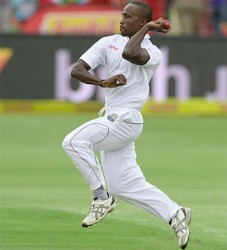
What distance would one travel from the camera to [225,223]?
10852 mm

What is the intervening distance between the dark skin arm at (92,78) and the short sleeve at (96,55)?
0.04m

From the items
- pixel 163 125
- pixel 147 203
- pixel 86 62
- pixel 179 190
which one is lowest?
pixel 163 125

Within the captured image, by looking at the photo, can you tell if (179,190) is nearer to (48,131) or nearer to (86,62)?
(86,62)

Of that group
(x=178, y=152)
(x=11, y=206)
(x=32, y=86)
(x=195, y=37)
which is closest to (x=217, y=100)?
A: (x=195, y=37)

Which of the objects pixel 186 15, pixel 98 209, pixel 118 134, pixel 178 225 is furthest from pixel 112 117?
pixel 186 15

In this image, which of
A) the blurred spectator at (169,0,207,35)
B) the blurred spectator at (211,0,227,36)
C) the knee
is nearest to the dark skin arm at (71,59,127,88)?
the knee

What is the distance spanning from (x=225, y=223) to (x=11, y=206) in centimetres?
252

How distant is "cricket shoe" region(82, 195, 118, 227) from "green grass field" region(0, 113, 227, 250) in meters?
0.52

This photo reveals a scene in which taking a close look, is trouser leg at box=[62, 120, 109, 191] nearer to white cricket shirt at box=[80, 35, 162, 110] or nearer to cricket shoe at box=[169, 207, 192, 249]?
white cricket shirt at box=[80, 35, 162, 110]

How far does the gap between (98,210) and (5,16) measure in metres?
17.8

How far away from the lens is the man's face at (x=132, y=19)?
844 cm

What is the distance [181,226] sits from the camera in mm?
8516

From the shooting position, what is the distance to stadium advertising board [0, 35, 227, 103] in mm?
22797

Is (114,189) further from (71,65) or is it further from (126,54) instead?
(71,65)
